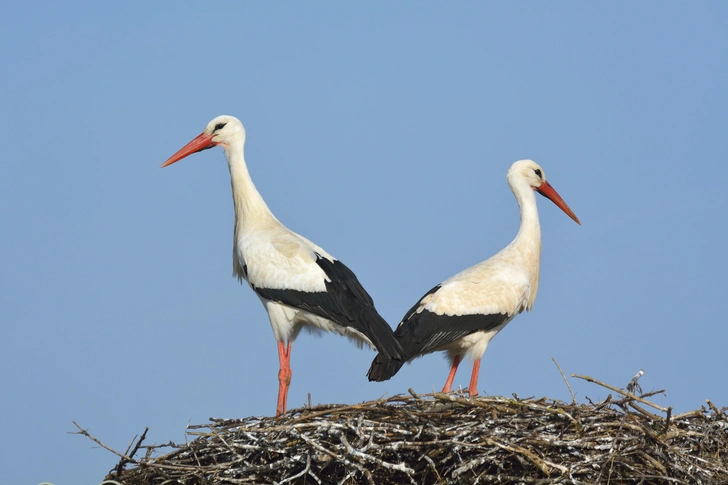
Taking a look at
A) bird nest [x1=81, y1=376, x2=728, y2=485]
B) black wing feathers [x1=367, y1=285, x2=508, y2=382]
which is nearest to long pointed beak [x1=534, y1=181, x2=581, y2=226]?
black wing feathers [x1=367, y1=285, x2=508, y2=382]

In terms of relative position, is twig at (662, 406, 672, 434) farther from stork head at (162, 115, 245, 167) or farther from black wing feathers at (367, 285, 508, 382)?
stork head at (162, 115, 245, 167)

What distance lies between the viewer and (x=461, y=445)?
19.9 feet

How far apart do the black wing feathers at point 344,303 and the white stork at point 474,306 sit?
283mm

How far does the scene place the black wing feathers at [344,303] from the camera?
790 cm

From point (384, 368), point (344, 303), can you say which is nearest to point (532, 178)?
point (344, 303)

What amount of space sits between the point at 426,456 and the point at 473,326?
262 centimetres

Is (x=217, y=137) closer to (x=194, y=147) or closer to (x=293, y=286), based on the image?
(x=194, y=147)

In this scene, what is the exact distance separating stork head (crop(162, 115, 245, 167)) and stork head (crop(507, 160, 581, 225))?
2036mm

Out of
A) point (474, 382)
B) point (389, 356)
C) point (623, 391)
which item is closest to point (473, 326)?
point (474, 382)

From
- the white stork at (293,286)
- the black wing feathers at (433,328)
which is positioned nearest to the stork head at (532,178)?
the black wing feathers at (433,328)

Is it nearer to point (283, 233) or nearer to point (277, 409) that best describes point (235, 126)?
point (283, 233)

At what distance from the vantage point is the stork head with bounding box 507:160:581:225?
973cm

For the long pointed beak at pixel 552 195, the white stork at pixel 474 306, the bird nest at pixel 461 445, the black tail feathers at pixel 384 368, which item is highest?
the long pointed beak at pixel 552 195

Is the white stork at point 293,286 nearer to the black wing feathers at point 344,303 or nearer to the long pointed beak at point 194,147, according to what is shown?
the black wing feathers at point 344,303
